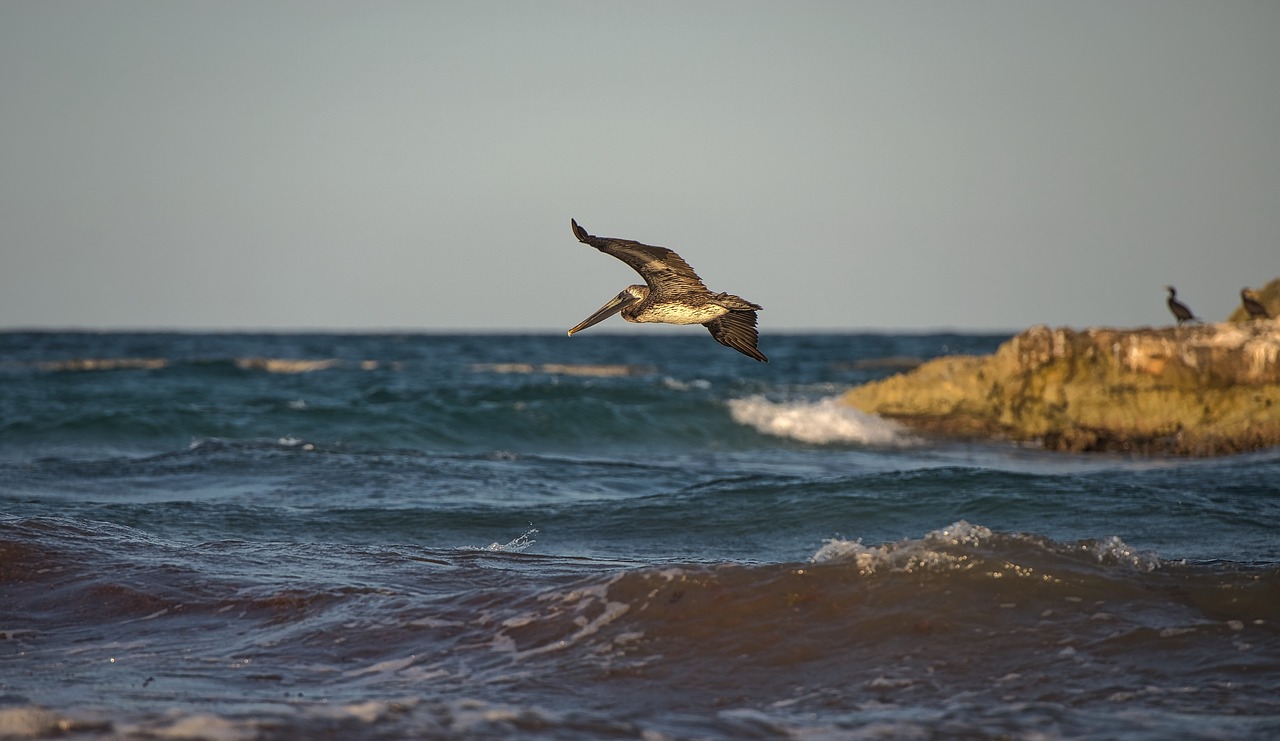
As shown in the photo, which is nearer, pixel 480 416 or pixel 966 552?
pixel 966 552

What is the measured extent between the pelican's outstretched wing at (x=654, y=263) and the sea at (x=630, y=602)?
1.76 meters

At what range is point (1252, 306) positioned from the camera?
1570 cm

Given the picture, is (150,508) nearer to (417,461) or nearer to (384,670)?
(417,461)

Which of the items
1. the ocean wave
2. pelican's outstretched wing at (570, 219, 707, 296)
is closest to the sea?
the ocean wave

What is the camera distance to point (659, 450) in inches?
658

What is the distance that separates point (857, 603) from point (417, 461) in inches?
312

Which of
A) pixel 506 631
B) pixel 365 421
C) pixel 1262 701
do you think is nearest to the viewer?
pixel 1262 701

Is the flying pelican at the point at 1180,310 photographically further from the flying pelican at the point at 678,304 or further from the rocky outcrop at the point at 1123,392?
the flying pelican at the point at 678,304

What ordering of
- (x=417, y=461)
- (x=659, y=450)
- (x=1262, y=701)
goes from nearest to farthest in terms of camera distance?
(x=1262, y=701), (x=417, y=461), (x=659, y=450)

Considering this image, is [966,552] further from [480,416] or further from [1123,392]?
[480,416]

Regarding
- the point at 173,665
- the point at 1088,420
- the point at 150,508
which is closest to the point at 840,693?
the point at 173,665

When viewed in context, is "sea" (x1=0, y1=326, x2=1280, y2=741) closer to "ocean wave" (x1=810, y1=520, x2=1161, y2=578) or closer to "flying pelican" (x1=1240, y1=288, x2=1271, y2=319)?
"ocean wave" (x1=810, y1=520, x2=1161, y2=578)

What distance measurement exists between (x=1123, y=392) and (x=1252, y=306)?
7.33 ft

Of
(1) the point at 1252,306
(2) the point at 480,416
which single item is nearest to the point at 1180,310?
(1) the point at 1252,306
